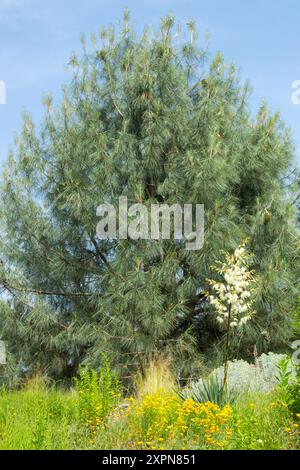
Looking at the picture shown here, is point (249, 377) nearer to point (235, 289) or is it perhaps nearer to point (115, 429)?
point (235, 289)

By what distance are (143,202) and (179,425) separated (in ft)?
16.5

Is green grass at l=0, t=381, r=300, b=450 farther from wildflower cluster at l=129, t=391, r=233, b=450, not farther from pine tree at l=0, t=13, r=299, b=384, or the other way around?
pine tree at l=0, t=13, r=299, b=384

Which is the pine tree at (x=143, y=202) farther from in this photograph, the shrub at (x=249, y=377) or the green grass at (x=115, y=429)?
the green grass at (x=115, y=429)

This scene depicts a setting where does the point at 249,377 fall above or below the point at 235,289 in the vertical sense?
below

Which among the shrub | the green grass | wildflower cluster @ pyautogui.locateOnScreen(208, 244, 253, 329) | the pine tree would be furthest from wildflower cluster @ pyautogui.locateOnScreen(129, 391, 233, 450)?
the pine tree

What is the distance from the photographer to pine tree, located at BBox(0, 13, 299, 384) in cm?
973

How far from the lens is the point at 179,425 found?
534 cm

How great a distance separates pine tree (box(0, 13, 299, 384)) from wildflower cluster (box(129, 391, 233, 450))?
373 centimetres

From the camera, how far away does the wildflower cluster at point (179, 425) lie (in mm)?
5059

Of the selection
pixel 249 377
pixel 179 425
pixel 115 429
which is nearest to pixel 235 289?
pixel 249 377

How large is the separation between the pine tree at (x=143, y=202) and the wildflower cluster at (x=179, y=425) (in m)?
3.73

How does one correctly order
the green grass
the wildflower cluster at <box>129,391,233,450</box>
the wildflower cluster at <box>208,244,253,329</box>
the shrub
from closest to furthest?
Result: 1. the green grass
2. the wildflower cluster at <box>129,391,233,450</box>
3. the wildflower cluster at <box>208,244,253,329</box>
4. the shrub

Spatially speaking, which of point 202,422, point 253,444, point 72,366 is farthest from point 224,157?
point 253,444

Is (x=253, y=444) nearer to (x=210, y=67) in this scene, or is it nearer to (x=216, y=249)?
(x=216, y=249)
